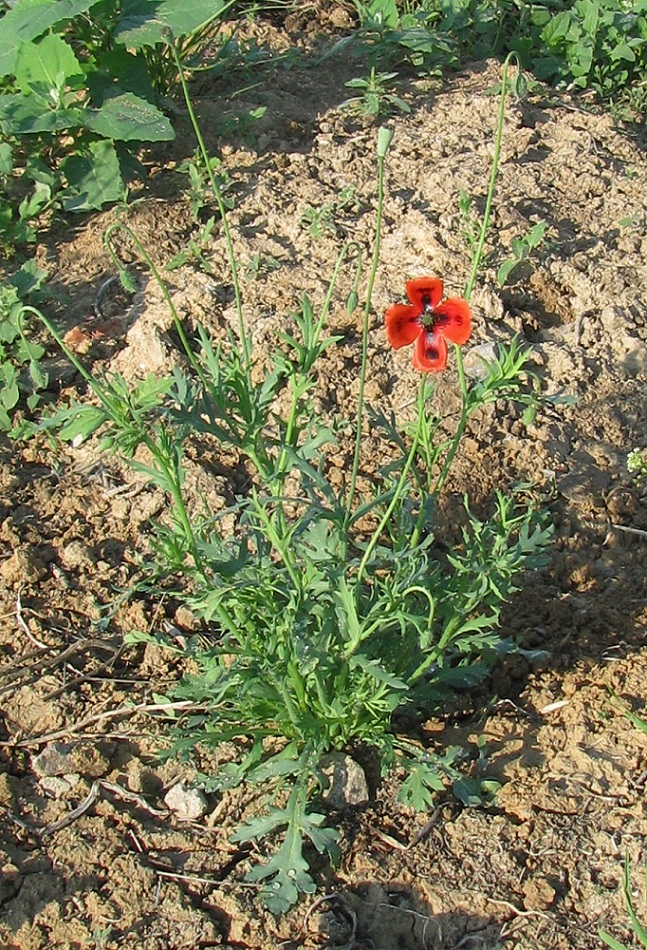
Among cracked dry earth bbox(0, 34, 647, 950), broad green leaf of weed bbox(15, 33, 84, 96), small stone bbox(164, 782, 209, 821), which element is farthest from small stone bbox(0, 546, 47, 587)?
broad green leaf of weed bbox(15, 33, 84, 96)

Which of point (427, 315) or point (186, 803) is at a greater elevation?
point (427, 315)

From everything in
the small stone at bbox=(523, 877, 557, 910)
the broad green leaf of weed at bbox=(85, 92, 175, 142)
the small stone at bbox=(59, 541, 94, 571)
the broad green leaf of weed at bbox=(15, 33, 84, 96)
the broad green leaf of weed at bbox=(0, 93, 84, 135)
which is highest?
the broad green leaf of weed at bbox=(15, 33, 84, 96)

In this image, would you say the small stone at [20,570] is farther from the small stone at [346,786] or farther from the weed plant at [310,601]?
the small stone at [346,786]

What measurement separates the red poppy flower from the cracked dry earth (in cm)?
41

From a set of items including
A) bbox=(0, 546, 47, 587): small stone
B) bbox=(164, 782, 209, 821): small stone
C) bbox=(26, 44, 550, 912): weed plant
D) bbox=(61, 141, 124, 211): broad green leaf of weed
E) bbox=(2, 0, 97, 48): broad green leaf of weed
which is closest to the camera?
bbox=(26, 44, 550, 912): weed plant

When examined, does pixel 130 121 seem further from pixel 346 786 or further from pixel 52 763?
pixel 346 786

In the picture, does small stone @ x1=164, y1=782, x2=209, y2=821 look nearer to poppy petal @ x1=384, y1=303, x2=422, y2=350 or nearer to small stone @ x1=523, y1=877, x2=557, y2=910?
small stone @ x1=523, y1=877, x2=557, y2=910

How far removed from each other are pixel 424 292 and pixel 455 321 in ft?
0.25

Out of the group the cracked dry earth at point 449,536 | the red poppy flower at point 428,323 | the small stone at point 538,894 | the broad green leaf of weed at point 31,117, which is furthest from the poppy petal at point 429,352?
the broad green leaf of weed at point 31,117

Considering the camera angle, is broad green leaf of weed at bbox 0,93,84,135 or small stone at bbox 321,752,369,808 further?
broad green leaf of weed at bbox 0,93,84,135

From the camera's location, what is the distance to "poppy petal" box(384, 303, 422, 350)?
195 cm

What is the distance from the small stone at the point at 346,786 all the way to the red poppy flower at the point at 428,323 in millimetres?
913

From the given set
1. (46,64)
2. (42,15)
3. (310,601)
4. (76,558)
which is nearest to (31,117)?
(46,64)

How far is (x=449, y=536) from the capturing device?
2.86 meters
